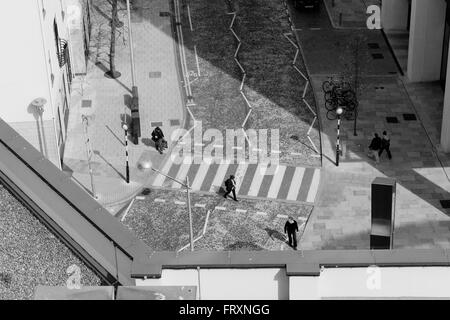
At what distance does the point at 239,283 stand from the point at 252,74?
137 feet

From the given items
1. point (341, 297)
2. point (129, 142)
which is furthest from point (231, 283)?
point (129, 142)

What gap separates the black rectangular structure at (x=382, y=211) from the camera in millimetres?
43438

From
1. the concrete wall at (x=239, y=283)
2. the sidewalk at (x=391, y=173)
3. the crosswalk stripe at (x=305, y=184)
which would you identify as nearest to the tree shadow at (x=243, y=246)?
the sidewalk at (x=391, y=173)

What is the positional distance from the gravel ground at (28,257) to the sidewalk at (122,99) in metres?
26.7

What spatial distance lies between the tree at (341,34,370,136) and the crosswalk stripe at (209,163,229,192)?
9.09 m

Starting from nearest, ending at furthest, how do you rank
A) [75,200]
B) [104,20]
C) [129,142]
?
[75,200]
[129,142]
[104,20]

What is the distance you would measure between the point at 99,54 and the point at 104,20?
5.97 metres

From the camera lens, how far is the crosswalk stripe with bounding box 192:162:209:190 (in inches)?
2306

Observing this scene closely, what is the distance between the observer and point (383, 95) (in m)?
67.9

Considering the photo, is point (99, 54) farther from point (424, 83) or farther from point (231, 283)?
point (231, 283)

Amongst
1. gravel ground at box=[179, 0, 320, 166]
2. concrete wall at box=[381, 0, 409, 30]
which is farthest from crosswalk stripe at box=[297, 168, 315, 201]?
concrete wall at box=[381, 0, 409, 30]

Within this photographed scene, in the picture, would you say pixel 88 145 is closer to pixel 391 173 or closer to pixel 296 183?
pixel 296 183

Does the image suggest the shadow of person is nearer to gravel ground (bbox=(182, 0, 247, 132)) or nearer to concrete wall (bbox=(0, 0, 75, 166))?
gravel ground (bbox=(182, 0, 247, 132))
